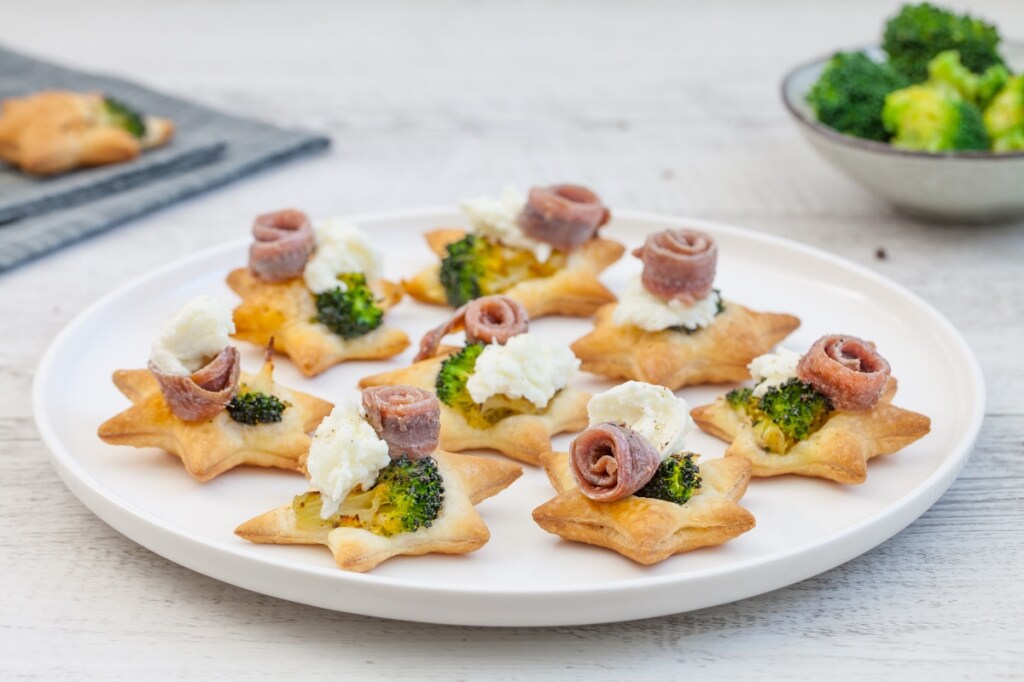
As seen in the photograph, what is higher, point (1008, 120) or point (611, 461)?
point (611, 461)

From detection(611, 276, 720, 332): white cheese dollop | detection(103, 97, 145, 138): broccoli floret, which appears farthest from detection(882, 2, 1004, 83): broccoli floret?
detection(103, 97, 145, 138): broccoli floret

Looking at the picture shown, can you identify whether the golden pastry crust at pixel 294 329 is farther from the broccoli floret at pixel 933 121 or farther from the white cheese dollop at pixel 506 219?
the broccoli floret at pixel 933 121

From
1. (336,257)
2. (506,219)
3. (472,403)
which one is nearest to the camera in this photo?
(472,403)

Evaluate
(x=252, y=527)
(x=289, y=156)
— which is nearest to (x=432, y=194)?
(x=289, y=156)

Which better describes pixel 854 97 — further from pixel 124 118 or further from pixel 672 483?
pixel 124 118

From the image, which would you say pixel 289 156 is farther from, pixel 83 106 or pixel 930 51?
pixel 930 51

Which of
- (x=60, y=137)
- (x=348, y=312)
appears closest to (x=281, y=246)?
(x=348, y=312)
